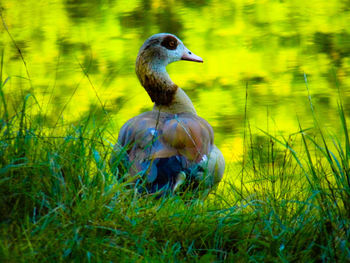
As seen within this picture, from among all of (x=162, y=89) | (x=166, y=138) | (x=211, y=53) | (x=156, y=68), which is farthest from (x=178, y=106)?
(x=211, y=53)

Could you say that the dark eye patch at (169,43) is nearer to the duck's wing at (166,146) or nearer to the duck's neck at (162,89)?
the duck's neck at (162,89)

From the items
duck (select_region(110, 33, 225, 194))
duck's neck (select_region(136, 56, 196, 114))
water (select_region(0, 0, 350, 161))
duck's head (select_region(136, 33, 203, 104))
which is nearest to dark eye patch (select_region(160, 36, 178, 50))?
duck's head (select_region(136, 33, 203, 104))

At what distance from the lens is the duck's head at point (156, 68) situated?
3809 mm

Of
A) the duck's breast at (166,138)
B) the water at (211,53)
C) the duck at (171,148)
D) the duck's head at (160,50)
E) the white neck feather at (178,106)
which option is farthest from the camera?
the water at (211,53)

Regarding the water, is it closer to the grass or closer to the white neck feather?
the white neck feather

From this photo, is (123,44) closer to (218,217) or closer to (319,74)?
(319,74)

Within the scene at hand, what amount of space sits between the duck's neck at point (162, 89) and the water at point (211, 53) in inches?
49.9

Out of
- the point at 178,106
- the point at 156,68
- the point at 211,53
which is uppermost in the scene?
the point at 156,68

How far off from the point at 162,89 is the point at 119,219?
1.62m

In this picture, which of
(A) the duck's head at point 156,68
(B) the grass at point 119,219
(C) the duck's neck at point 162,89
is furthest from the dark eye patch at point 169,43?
(B) the grass at point 119,219

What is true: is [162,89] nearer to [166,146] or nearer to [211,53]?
[166,146]

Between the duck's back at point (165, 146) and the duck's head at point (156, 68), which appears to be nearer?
the duck's back at point (165, 146)

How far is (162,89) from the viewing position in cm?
381

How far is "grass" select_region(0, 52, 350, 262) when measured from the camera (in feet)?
6.96
